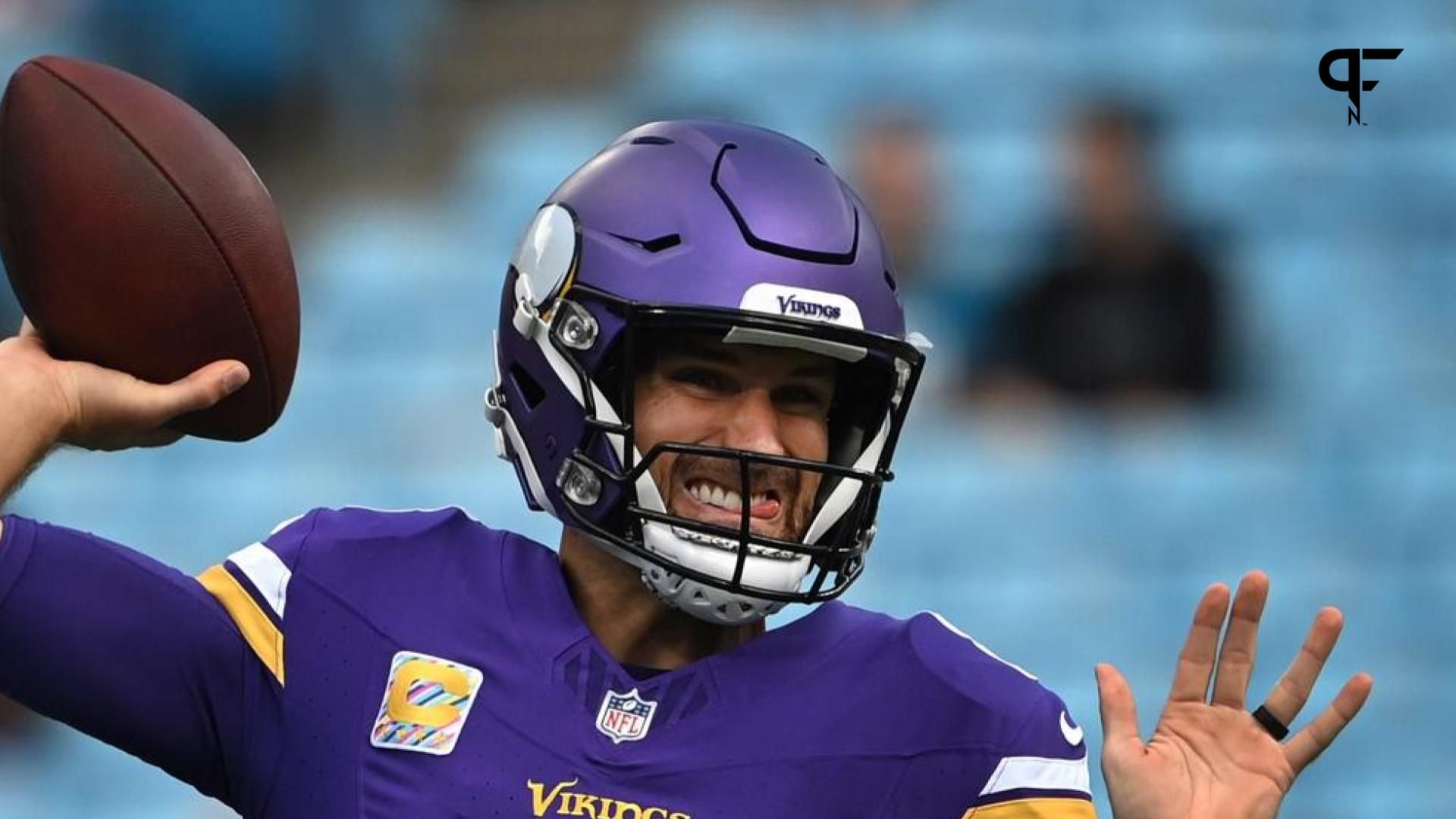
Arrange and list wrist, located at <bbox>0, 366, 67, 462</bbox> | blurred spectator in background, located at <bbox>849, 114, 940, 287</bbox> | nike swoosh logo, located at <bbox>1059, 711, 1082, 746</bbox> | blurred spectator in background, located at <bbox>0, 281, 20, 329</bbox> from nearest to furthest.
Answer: wrist, located at <bbox>0, 366, 67, 462</bbox>
nike swoosh logo, located at <bbox>1059, 711, 1082, 746</bbox>
blurred spectator in background, located at <bbox>0, 281, 20, 329</bbox>
blurred spectator in background, located at <bbox>849, 114, 940, 287</bbox>

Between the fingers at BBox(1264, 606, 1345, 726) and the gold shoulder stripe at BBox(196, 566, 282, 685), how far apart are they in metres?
0.96

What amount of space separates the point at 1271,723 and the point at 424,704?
0.82 meters

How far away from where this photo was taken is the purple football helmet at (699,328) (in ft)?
7.09

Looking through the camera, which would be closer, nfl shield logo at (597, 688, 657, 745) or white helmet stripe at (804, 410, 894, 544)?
nfl shield logo at (597, 688, 657, 745)

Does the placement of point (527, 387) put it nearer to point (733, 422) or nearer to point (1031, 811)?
point (733, 422)

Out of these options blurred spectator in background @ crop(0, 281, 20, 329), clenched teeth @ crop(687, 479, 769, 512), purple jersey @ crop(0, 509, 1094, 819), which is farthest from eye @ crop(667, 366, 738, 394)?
blurred spectator in background @ crop(0, 281, 20, 329)

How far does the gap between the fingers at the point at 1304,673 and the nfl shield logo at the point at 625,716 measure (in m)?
0.60

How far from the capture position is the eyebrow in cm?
224

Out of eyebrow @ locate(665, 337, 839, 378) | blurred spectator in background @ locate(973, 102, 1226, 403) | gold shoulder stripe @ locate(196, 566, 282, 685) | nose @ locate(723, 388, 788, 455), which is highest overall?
eyebrow @ locate(665, 337, 839, 378)

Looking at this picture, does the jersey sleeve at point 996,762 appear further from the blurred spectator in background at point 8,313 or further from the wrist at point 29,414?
the blurred spectator in background at point 8,313

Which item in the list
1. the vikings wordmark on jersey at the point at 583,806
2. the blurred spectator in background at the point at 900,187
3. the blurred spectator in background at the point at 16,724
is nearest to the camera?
the vikings wordmark on jersey at the point at 583,806

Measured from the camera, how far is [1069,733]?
2.17 metres

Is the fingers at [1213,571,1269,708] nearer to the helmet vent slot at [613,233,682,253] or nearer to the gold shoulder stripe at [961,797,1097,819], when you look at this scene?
the gold shoulder stripe at [961,797,1097,819]

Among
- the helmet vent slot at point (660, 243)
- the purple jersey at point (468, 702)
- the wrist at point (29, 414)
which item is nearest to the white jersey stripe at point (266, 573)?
the purple jersey at point (468, 702)
